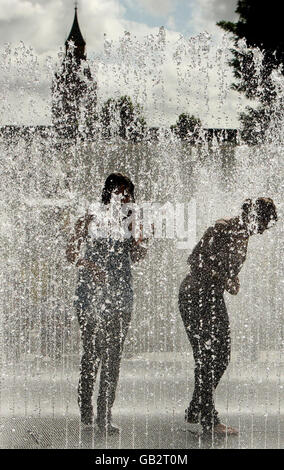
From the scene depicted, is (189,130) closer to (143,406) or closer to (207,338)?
(143,406)

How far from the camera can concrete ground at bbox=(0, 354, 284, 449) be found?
3.19 m

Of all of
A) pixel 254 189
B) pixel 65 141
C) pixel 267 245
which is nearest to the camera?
pixel 267 245

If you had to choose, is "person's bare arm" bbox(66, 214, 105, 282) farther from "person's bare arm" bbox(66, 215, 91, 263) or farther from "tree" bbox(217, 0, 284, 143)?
"tree" bbox(217, 0, 284, 143)

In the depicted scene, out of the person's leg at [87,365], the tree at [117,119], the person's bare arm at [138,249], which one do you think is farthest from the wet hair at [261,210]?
the tree at [117,119]

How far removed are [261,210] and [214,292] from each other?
1.61 feet

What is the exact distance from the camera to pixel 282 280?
24.0 feet

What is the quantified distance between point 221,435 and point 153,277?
4450 mm

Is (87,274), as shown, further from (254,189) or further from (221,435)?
(254,189)

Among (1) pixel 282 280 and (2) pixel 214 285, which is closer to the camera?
(2) pixel 214 285

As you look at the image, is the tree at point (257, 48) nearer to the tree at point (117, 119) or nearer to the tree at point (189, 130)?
the tree at point (189, 130)

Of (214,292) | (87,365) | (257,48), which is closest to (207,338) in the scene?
(214,292)

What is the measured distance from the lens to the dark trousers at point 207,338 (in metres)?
3.25

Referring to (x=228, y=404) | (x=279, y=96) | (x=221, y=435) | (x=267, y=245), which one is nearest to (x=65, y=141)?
(x=279, y=96)

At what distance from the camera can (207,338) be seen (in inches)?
129
